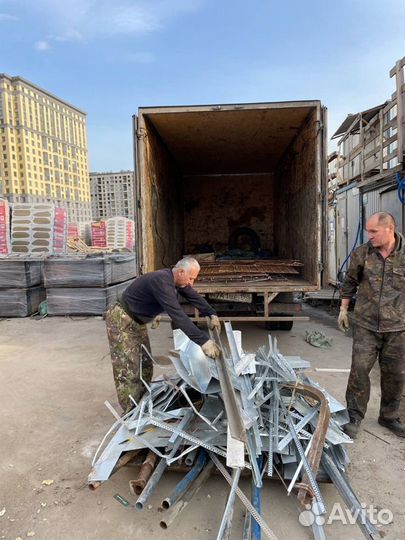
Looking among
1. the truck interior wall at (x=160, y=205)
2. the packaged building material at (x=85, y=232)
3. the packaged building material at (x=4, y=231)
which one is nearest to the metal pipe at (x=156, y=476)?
the truck interior wall at (x=160, y=205)

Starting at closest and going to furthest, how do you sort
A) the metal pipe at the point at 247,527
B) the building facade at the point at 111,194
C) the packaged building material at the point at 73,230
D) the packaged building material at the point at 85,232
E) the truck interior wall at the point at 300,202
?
the metal pipe at the point at 247,527 → the truck interior wall at the point at 300,202 → the packaged building material at the point at 73,230 → the packaged building material at the point at 85,232 → the building facade at the point at 111,194

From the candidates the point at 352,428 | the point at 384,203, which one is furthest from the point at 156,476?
the point at 384,203

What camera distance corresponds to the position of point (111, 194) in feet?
123

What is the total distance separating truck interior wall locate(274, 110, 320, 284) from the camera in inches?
198

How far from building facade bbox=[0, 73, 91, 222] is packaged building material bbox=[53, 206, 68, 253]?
71.1 feet

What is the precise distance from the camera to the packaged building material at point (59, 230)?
9.77 m

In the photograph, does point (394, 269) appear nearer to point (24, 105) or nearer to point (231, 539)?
point (231, 539)

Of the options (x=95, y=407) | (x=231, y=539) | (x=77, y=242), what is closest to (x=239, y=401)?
(x=231, y=539)

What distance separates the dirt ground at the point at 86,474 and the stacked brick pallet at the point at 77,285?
2.97 meters

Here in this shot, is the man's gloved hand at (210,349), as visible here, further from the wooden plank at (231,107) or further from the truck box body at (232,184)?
the wooden plank at (231,107)

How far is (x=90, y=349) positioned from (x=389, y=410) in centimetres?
405

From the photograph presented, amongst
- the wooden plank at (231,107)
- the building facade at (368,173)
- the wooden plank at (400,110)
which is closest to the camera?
the wooden plank at (231,107)

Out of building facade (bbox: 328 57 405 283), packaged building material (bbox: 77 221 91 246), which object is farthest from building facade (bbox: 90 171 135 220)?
building facade (bbox: 328 57 405 283)

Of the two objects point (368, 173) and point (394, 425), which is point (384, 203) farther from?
point (394, 425)
